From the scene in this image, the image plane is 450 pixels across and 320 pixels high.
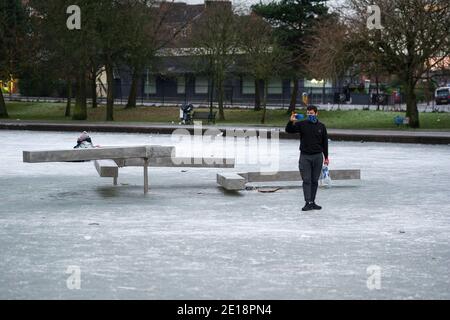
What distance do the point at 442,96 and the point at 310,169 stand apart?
178 ft

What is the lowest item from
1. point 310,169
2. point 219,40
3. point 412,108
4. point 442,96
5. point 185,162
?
point 185,162

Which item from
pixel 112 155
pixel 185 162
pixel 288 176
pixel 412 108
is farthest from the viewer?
pixel 412 108

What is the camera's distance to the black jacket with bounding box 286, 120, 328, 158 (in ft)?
40.8

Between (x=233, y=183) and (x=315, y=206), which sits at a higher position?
(x=233, y=183)

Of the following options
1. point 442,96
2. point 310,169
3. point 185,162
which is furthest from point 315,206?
point 442,96

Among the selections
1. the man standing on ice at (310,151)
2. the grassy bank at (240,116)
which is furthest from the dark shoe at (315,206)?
the grassy bank at (240,116)

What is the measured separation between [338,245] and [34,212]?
4.79 metres

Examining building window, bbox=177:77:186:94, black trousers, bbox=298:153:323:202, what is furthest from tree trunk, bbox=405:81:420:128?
building window, bbox=177:77:186:94

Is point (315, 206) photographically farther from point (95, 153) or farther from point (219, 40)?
point (219, 40)

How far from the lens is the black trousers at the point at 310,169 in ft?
40.8

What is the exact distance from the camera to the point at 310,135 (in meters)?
12.5

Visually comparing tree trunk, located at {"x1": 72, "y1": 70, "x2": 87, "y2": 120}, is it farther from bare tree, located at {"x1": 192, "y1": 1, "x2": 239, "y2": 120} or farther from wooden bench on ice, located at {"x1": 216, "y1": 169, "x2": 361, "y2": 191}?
wooden bench on ice, located at {"x1": 216, "y1": 169, "x2": 361, "y2": 191}

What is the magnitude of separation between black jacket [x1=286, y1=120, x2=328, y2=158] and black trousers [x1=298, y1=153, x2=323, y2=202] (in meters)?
0.08
